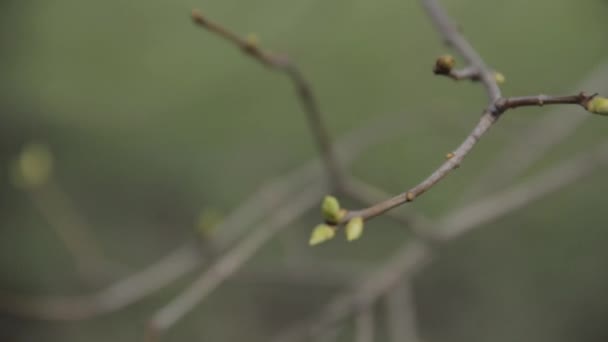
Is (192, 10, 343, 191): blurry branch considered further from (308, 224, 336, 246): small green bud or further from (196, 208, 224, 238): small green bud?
(308, 224, 336, 246): small green bud

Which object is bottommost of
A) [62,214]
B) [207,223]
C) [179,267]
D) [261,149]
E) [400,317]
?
[62,214]

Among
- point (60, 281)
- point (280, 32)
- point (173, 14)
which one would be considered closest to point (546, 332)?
point (280, 32)

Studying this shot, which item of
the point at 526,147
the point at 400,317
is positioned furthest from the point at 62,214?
the point at 526,147

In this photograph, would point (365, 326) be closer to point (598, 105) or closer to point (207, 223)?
point (207, 223)

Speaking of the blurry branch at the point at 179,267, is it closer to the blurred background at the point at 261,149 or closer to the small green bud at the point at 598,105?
the blurred background at the point at 261,149

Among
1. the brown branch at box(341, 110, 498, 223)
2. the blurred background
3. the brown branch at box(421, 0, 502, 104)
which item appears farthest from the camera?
the blurred background

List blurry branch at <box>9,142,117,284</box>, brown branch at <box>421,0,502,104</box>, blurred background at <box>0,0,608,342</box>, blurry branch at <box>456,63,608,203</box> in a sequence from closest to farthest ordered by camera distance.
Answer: brown branch at <box>421,0,502,104</box> → blurry branch at <box>456,63,608,203</box> → blurry branch at <box>9,142,117,284</box> → blurred background at <box>0,0,608,342</box>

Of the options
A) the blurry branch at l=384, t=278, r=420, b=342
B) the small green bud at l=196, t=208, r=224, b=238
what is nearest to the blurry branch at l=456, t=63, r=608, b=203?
the blurry branch at l=384, t=278, r=420, b=342
